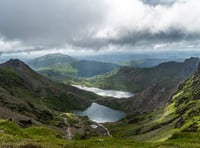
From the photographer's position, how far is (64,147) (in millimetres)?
51094

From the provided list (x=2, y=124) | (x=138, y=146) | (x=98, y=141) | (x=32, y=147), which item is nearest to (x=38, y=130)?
(x=2, y=124)

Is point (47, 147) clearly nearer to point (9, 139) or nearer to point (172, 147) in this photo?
point (9, 139)

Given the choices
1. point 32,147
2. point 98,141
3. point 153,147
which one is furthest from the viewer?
point 98,141

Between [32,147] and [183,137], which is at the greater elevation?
[32,147]

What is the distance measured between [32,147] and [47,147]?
2.20m

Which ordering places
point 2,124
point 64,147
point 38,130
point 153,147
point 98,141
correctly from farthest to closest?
point 38,130 → point 2,124 → point 98,141 → point 153,147 → point 64,147

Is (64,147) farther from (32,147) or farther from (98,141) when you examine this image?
(98,141)

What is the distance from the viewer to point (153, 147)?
5572 centimetres

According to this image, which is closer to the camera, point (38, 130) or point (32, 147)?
point (32, 147)

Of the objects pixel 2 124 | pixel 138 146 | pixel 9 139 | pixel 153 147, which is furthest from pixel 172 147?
pixel 2 124

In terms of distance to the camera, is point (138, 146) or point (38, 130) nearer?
point (138, 146)

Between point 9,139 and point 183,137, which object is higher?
point 9,139

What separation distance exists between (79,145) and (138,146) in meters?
11.2

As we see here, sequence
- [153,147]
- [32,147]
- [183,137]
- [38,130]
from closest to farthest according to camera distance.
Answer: [32,147] → [153,147] → [183,137] → [38,130]
